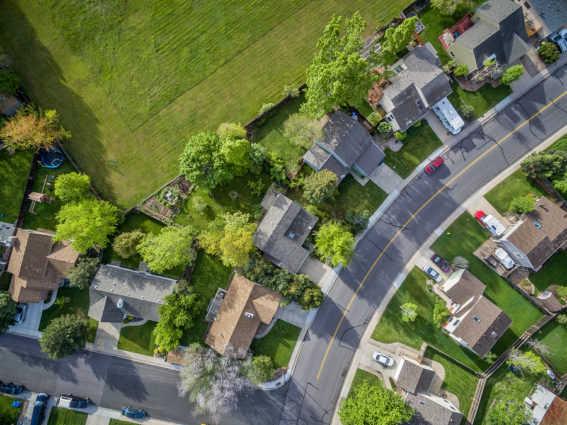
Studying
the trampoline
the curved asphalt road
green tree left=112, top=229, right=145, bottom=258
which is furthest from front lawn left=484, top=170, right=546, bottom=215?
the trampoline

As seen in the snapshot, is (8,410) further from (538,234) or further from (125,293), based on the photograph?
(538,234)

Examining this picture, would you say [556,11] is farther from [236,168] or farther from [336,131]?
[236,168]

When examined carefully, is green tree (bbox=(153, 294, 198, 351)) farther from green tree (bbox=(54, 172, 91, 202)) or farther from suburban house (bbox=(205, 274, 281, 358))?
green tree (bbox=(54, 172, 91, 202))

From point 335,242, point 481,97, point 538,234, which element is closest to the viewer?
point 335,242

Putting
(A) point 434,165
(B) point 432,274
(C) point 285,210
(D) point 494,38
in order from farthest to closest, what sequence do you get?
(A) point 434,165 → (B) point 432,274 → (D) point 494,38 → (C) point 285,210

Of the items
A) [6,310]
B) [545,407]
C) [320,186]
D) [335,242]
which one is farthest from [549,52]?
[6,310]

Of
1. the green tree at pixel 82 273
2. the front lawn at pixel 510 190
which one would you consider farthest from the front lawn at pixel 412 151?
the green tree at pixel 82 273
